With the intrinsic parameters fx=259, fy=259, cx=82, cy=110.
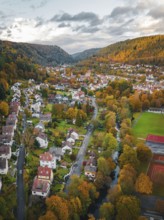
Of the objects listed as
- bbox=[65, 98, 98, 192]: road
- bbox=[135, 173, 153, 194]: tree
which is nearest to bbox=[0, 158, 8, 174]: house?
bbox=[65, 98, 98, 192]: road

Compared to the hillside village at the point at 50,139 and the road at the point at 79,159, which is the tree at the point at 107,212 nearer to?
the hillside village at the point at 50,139

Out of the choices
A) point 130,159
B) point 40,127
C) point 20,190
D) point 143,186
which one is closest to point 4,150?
point 20,190

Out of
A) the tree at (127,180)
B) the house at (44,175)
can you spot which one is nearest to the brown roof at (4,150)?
the house at (44,175)

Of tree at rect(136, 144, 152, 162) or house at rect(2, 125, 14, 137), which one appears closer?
tree at rect(136, 144, 152, 162)

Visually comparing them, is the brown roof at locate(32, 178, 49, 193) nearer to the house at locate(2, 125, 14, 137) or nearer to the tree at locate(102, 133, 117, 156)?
the tree at locate(102, 133, 117, 156)

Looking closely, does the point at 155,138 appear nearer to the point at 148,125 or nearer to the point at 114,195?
the point at 148,125

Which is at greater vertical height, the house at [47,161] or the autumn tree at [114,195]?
the house at [47,161]
